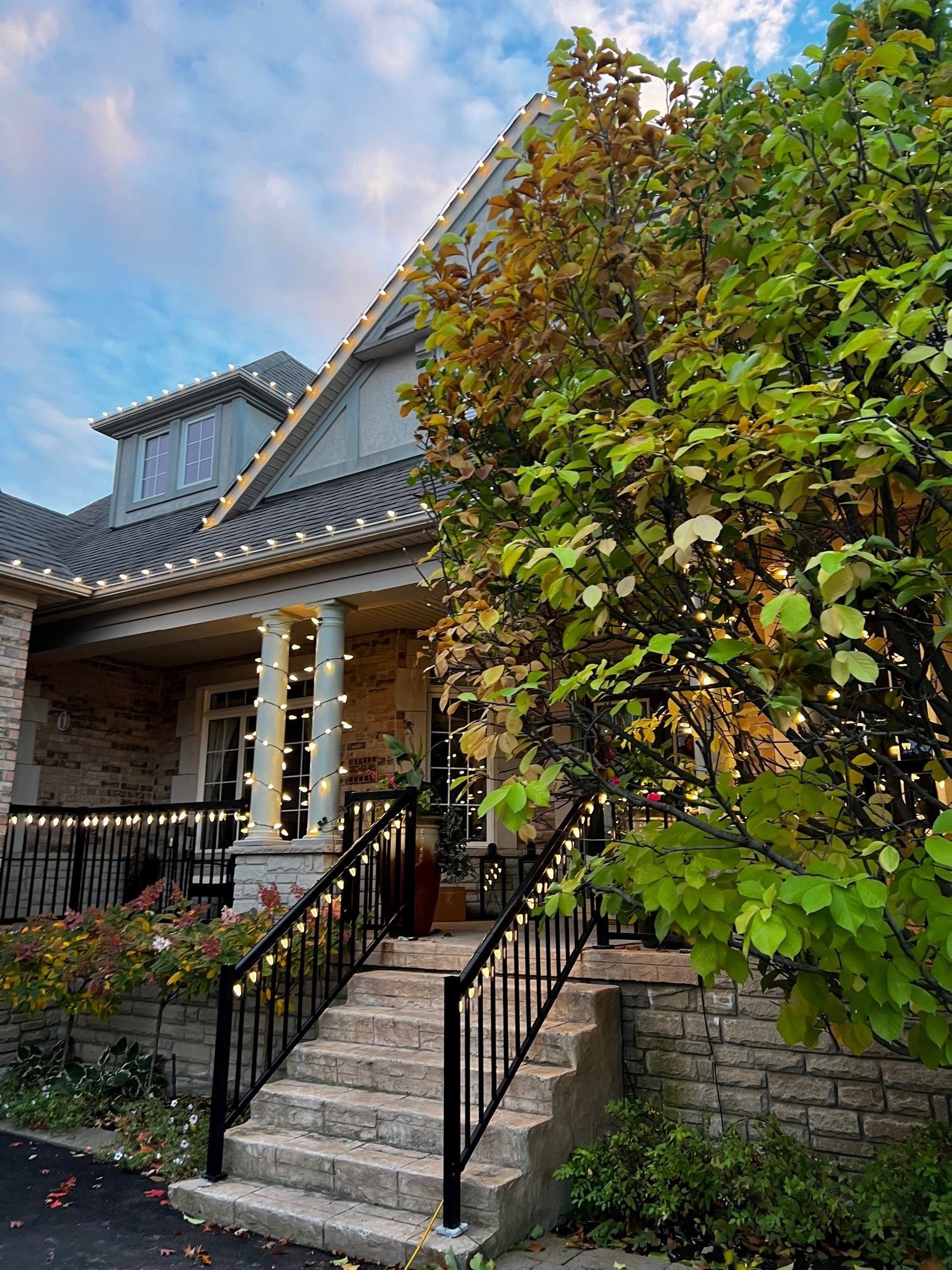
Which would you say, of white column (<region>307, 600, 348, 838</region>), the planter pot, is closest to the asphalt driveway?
white column (<region>307, 600, 348, 838</region>)

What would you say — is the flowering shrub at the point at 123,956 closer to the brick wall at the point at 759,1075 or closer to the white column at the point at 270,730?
the white column at the point at 270,730

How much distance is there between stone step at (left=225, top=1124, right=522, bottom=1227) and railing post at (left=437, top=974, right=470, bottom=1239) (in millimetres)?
100

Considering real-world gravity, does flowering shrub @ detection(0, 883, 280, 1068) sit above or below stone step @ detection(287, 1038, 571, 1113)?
above

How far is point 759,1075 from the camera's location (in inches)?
174

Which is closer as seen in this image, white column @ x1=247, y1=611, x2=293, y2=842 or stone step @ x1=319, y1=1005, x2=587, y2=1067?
stone step @ x1=319, y1=1005, x2=587, y2=1067

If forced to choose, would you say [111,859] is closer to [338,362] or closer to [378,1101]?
[378,1101]

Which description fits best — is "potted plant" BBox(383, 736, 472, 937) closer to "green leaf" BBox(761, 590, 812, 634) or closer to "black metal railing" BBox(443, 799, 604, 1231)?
"black metal railing" BBox(443, 799, 604, 1231)

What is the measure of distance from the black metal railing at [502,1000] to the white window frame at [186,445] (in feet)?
24.8

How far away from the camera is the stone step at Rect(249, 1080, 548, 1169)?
12.9 ft

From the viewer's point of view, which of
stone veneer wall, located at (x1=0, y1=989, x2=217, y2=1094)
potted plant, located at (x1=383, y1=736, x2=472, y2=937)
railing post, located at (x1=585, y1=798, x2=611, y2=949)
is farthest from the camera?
potted plant, located at (x1=383, y1=736, x2=472, y2=937)

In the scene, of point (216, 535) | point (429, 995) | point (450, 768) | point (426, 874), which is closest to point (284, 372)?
point (216, 535)

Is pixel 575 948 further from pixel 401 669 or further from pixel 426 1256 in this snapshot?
pixel 401 669

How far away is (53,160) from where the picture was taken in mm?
13594

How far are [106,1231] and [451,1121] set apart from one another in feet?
5.95
